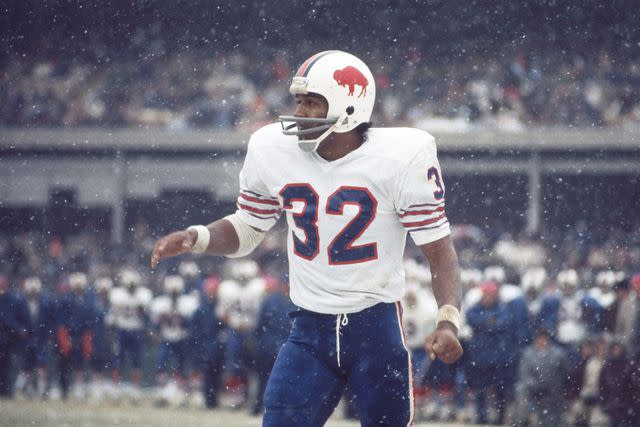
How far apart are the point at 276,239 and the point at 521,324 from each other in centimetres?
735

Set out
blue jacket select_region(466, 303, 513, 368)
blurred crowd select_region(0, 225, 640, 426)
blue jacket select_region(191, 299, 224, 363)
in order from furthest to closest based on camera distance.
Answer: blue jacket select_region(191, 299, 224, 363) → blue jacket select_region(466, 303, 513, 368) → blurred crowd select_region(0, 225, 640, 426)

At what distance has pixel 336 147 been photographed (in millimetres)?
3861

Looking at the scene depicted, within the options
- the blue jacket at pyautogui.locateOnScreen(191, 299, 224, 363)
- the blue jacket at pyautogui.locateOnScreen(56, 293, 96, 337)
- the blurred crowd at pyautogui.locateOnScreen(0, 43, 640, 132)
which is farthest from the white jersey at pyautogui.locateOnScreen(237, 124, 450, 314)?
the blurred crowd at pyautogui.locateOnScreen(0, 43, 640, 132)

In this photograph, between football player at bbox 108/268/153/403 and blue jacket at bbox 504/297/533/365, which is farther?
football player at bbox 108/268/153/403

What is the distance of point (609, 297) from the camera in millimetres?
9938

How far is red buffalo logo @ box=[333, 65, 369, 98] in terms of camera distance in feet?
12.5

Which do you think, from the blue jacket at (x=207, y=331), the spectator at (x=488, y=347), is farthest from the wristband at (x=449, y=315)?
the blue jacket at (x=207, y=331)

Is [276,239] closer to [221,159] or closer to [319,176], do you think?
[221,159]

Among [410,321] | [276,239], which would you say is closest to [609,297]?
[410,321]

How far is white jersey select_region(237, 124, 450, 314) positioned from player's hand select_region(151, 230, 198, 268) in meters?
0.36

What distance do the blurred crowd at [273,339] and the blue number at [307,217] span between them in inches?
223

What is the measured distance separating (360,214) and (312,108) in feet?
1.34

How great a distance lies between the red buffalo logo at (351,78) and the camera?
3811 mm

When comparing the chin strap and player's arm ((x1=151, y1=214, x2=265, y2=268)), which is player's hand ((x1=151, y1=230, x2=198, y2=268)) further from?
the chin strap
